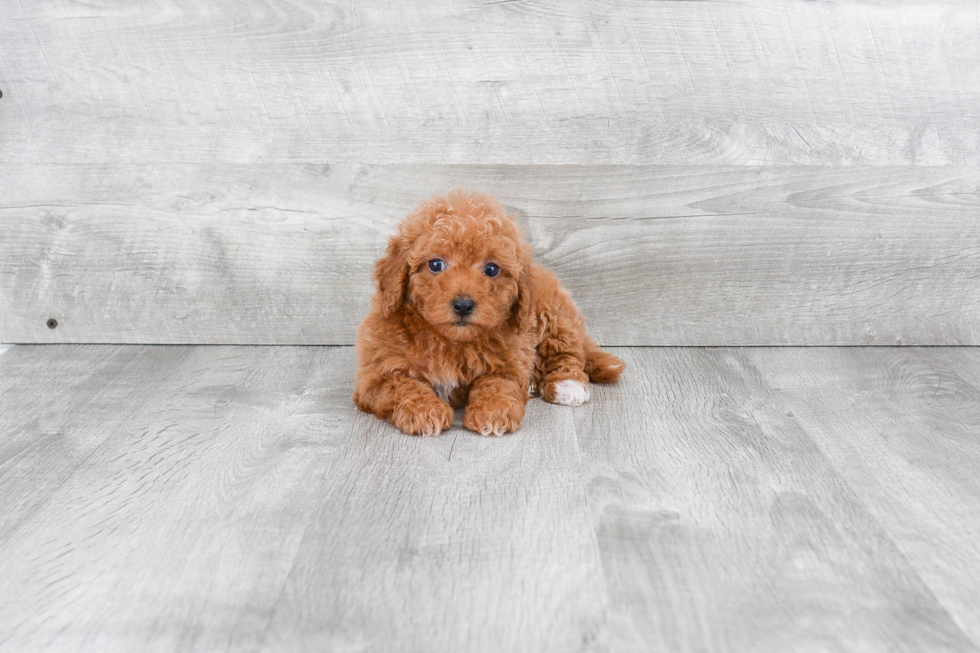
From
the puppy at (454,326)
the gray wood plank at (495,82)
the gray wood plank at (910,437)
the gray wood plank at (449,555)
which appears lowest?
the gray wood plank at (910,437)

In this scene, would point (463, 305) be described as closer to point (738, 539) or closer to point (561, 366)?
point (561, 366)

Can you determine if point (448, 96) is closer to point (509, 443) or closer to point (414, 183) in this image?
point (414, 183)

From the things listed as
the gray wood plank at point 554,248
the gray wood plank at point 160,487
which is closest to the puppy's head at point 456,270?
the gray wood plank at point 160,487

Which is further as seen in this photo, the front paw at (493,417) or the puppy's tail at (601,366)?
the puppy's tail at (601,366)

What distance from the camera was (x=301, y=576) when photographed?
1.63m

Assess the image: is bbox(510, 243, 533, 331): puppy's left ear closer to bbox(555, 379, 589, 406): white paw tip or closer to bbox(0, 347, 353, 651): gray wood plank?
bbox(555, 379, 589, 406): white paw tip

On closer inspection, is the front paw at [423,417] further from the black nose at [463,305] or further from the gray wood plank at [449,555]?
the black nose at [463,305]

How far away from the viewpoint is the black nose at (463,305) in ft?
7.14

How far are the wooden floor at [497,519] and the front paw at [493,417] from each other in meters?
0.03

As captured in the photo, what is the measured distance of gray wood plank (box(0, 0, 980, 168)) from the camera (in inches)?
113

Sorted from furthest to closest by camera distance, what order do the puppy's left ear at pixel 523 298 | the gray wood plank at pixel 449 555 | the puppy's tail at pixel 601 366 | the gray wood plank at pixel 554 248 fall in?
1. the gray wood plank at pixel 554 248
2. the puppy's tail at pixel 601 366
3. the puppy's left ear at pixel 523 298
4. the gray wood plank at pixel 449 555

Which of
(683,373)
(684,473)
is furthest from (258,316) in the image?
(684,473)

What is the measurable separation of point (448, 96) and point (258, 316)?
1.08 metres

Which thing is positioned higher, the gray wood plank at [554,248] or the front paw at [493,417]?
the gray wood plank at [554,248]
